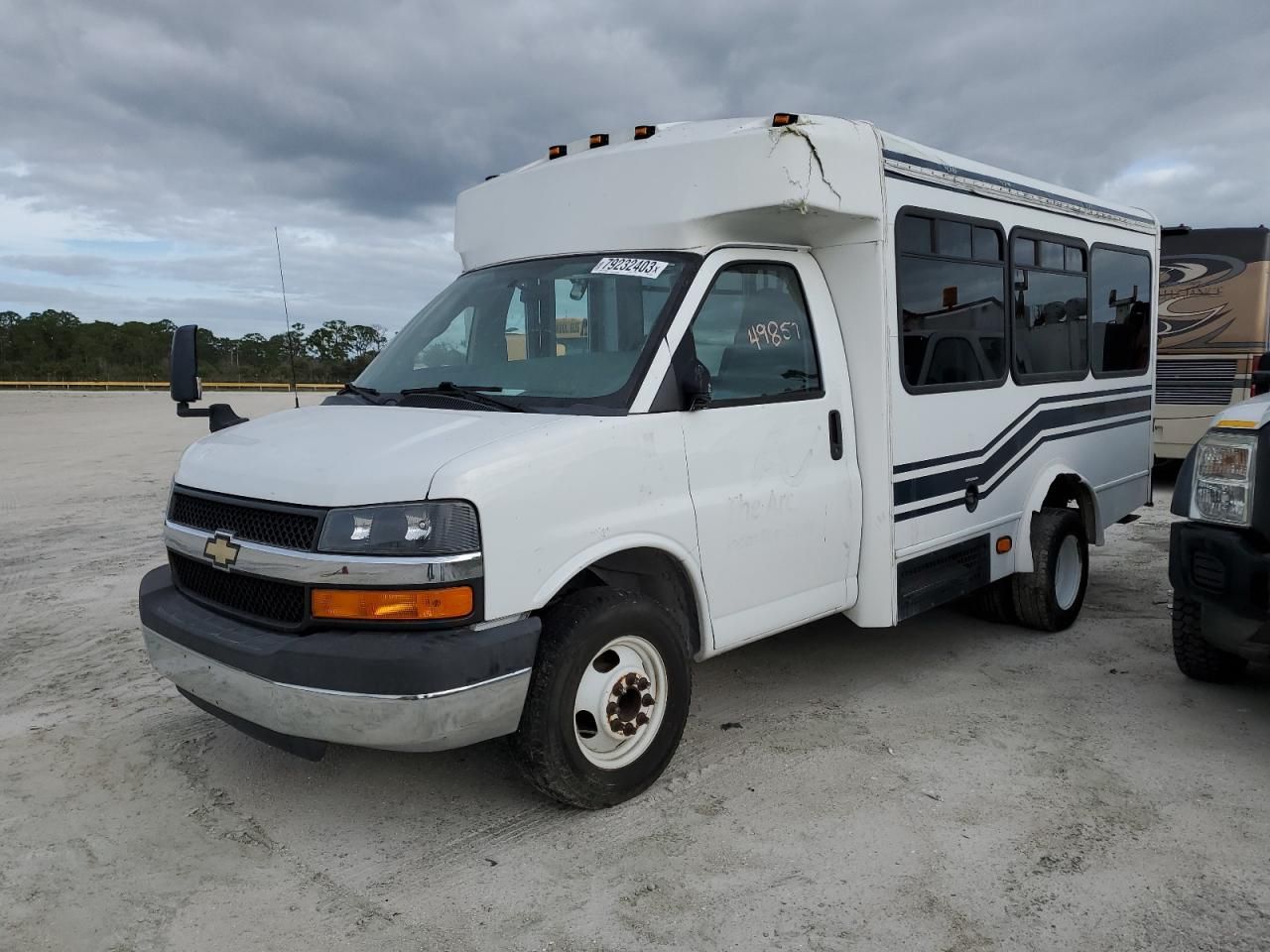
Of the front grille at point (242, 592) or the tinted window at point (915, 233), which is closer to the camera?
the front grille at point (242, 592)

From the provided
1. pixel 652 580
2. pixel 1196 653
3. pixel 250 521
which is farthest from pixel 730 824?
pixel 1196 653

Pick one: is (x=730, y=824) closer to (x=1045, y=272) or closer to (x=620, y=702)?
(x=620, y=702)

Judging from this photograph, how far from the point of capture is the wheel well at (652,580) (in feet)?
12.6

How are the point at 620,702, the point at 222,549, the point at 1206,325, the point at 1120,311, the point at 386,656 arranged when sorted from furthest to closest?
the point at 1206,325 < the point at 1120,311 < the point at 620,702 < the point at 222,549 < the point at 386,656

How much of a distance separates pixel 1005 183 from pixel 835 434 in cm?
225

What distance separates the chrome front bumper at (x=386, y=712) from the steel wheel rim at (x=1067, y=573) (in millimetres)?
4049

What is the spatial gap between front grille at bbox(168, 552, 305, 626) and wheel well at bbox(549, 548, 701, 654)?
Result: 967mm

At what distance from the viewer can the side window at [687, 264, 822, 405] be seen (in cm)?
413

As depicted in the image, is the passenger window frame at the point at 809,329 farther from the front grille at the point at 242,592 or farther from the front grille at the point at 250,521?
the front grille at the point at 242,592

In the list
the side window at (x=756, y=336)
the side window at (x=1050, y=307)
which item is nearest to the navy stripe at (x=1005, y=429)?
the side window at (x=1050, y=307)

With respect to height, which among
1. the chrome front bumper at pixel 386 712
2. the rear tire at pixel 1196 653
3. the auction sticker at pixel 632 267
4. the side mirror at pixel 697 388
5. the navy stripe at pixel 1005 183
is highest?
the navy stripe at pixel 1005 183

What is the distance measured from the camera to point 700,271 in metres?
4.11

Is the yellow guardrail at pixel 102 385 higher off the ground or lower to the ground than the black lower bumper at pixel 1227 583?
higher

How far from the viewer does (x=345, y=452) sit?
3502 mm
